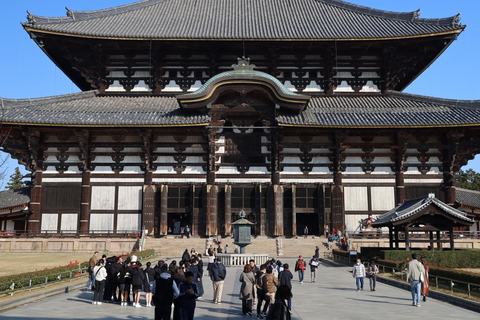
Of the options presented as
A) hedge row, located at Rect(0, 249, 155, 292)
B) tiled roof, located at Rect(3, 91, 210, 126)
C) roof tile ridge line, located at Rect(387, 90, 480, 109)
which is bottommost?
hedge row, located at Rect(0, 249, 155, 292)

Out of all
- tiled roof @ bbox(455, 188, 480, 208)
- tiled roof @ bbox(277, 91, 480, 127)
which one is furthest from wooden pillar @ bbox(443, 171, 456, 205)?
tiled roof @ bbox(277, 91, 480, 127)

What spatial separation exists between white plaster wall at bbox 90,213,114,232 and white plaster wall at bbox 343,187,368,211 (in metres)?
20.0

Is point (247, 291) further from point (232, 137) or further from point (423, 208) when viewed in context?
point (232, 137)

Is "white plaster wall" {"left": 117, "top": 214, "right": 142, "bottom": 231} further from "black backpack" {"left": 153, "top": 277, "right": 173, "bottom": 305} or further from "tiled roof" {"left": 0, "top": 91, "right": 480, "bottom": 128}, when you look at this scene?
"black backpack" {"left": 153, "top": 277, "right": 173, "bottom": 305}

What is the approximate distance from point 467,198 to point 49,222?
118 ft

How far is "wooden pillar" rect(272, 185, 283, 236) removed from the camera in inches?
1523

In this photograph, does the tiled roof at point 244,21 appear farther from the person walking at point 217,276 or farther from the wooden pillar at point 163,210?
the person walking at point 217,276

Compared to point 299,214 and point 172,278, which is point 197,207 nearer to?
point 299,214

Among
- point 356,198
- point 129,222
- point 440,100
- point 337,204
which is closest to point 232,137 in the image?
point 337,204

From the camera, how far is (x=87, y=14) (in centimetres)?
4844

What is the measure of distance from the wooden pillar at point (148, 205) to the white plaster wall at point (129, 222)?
82 centimetres

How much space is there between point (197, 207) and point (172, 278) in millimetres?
27152

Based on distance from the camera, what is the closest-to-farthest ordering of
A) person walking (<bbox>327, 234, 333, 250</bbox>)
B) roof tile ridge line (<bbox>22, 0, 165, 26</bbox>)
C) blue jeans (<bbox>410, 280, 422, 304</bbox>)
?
blue jeans (<bbox>410, 280, 422, 304</bbox>)
person walking (<bbox>327, 234, 333, 250</bbox>)
roof tile ridge line (<bbox>22, 0, 165, 26</bbox>)

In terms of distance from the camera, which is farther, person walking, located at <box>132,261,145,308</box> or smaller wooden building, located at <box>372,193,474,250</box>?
smaller wooden building, located at <box>372,193,474,250</box>
